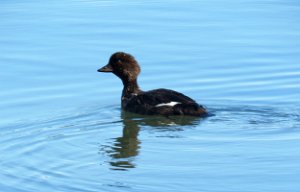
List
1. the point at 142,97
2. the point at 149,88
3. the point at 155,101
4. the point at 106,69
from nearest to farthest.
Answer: the point at 155,101 < the point at 142,97 < the point at 106,69 < the point at 149,88

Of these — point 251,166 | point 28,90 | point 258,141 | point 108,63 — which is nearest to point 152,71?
point 108,63

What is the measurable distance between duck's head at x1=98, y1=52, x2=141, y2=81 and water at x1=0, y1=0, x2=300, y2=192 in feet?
0.98

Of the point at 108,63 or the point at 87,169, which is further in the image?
the point at 108,63

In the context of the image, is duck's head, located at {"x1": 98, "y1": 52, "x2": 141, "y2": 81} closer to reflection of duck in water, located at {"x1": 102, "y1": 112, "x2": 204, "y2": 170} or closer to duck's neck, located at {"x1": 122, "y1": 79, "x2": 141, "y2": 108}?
duck's neck, located at {"x1": 122, "y1": 79, "x2": 141, "y2": 108}

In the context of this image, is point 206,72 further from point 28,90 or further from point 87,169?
point 87,169

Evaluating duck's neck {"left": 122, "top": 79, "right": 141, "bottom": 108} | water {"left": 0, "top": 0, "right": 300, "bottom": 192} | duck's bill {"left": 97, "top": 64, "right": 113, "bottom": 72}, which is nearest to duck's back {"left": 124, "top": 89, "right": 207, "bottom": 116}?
water {"left": 0, "top": 0, "right": 300, "bottom": 192}

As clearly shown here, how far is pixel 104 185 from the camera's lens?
10.3 metres

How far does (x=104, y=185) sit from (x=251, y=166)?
160 centimetres

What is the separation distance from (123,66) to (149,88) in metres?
0.50

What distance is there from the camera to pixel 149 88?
15484 millimetres

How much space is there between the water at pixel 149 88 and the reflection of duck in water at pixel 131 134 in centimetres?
2

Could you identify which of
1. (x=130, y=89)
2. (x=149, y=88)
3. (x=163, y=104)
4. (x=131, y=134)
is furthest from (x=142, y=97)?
(x=131, y=134)

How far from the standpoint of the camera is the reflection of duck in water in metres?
11.4

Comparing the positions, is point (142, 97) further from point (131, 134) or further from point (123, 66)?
point (131, 134)
